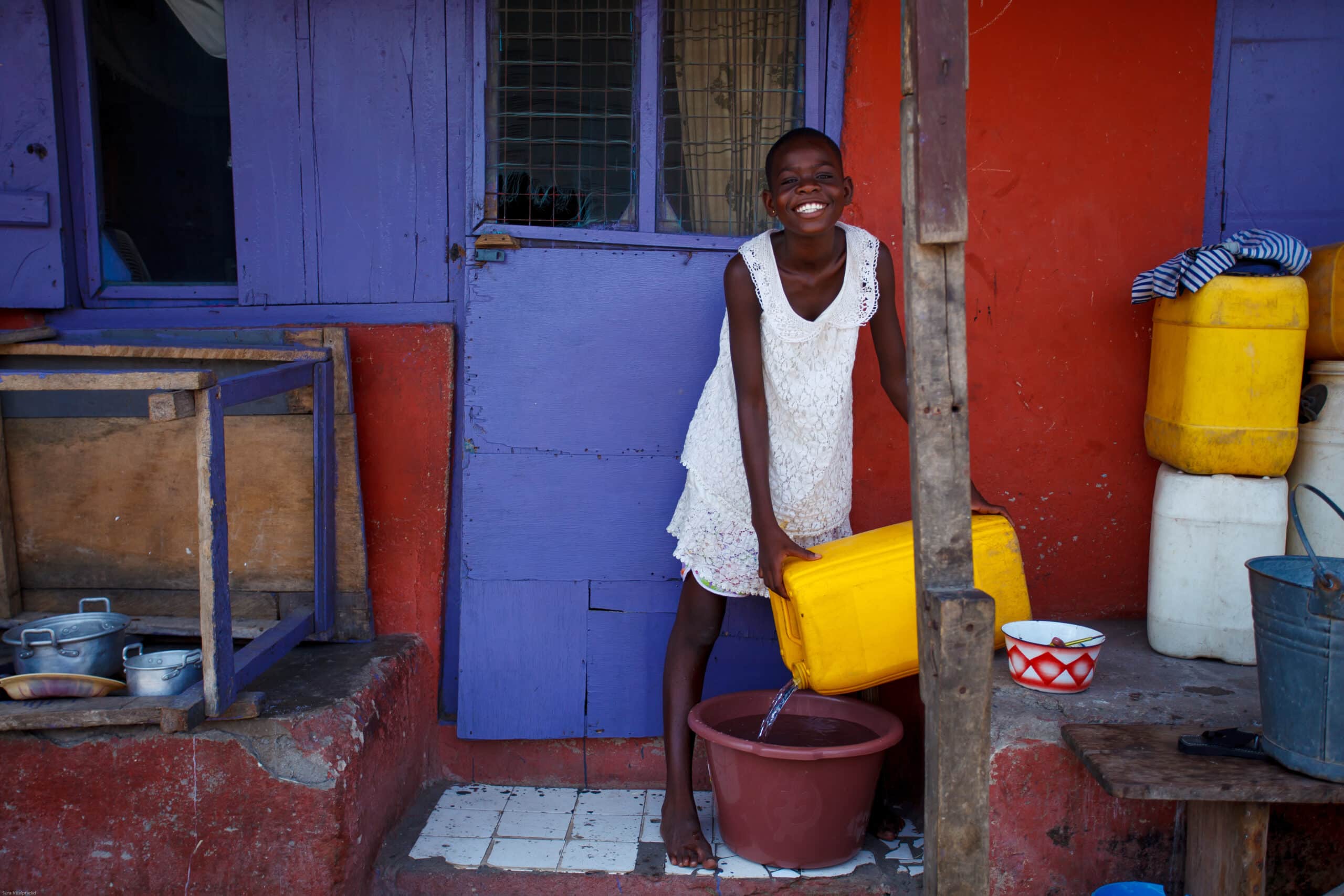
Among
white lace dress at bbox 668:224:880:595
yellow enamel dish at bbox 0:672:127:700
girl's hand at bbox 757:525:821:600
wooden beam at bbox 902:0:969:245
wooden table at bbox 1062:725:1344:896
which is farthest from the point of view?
white lace dress at bbox 668:224:880:595

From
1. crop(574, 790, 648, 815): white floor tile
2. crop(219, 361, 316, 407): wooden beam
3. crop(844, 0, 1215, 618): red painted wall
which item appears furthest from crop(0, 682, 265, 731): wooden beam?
crop(844, 0, 1215, 618): red painted wall

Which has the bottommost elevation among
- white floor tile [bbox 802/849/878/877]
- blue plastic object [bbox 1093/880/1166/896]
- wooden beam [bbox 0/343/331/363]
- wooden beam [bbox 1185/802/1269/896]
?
white floor tile [bbox 802/849/878/877]

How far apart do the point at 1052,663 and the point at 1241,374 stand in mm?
1005

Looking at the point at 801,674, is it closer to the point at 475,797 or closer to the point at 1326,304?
the point at 475,797

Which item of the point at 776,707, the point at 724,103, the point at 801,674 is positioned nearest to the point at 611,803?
the point at 776,707

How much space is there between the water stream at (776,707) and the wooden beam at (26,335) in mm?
2513

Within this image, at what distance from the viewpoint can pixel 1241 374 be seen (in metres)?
2.96

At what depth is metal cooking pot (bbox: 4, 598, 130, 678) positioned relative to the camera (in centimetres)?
275

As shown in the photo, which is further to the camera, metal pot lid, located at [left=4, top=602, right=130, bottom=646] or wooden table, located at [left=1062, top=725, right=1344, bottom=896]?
metal pot lid, located at [left=4, top=602, right=130, bottom=646]

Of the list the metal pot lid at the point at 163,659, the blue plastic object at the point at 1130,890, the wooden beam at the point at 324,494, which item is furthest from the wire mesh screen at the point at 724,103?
the blue plastic object at the point at 1130,890

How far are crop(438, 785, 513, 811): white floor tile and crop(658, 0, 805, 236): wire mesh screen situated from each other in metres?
1.92

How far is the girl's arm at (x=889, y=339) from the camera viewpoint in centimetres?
296

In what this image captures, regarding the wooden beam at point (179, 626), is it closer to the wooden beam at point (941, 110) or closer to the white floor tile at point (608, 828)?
the white floor tile at point (608, 828)

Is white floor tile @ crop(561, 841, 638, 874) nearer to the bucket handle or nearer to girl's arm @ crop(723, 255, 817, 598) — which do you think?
girl's arm @ crop(723, 255, 817, 598)
